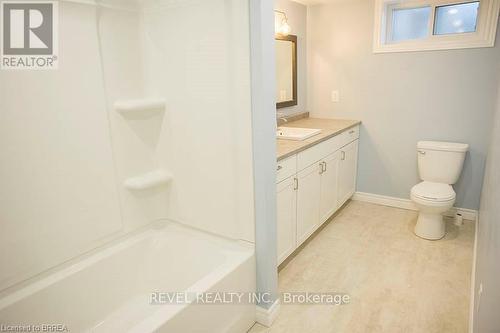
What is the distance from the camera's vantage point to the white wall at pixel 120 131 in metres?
1.52

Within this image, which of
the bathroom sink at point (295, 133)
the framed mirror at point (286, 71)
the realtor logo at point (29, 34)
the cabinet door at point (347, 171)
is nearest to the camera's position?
the realtor logo at point (29, 34)

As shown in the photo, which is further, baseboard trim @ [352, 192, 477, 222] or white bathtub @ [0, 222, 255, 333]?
baseboard trim @ [352, 192, 477, 222]

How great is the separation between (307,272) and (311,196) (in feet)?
1.90

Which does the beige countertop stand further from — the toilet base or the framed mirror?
the toilet base

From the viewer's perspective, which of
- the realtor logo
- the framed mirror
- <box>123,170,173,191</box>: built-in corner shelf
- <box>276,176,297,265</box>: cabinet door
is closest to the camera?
the realtor logo

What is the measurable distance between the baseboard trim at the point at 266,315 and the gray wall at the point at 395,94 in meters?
2.08

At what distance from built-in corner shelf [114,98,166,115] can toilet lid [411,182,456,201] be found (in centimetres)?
216

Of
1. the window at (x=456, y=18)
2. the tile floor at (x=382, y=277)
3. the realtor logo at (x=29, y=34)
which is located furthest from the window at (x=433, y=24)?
the realtor logo at (x=29, y=34)

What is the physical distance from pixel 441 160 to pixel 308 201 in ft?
4.37

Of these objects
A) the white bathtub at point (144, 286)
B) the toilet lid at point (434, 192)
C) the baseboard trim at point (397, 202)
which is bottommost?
the baseboard trim at point (397, 202)

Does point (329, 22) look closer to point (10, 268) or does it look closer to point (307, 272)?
point (307, 272)

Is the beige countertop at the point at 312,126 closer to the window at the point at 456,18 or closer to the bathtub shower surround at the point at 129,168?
the bathtub shower surround at the point at 129,168

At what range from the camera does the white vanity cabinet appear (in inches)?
86.0

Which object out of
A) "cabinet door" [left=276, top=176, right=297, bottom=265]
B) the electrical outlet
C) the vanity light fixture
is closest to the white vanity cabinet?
"cabinet door" [left=276, top=176, right=297, bottom=265]
